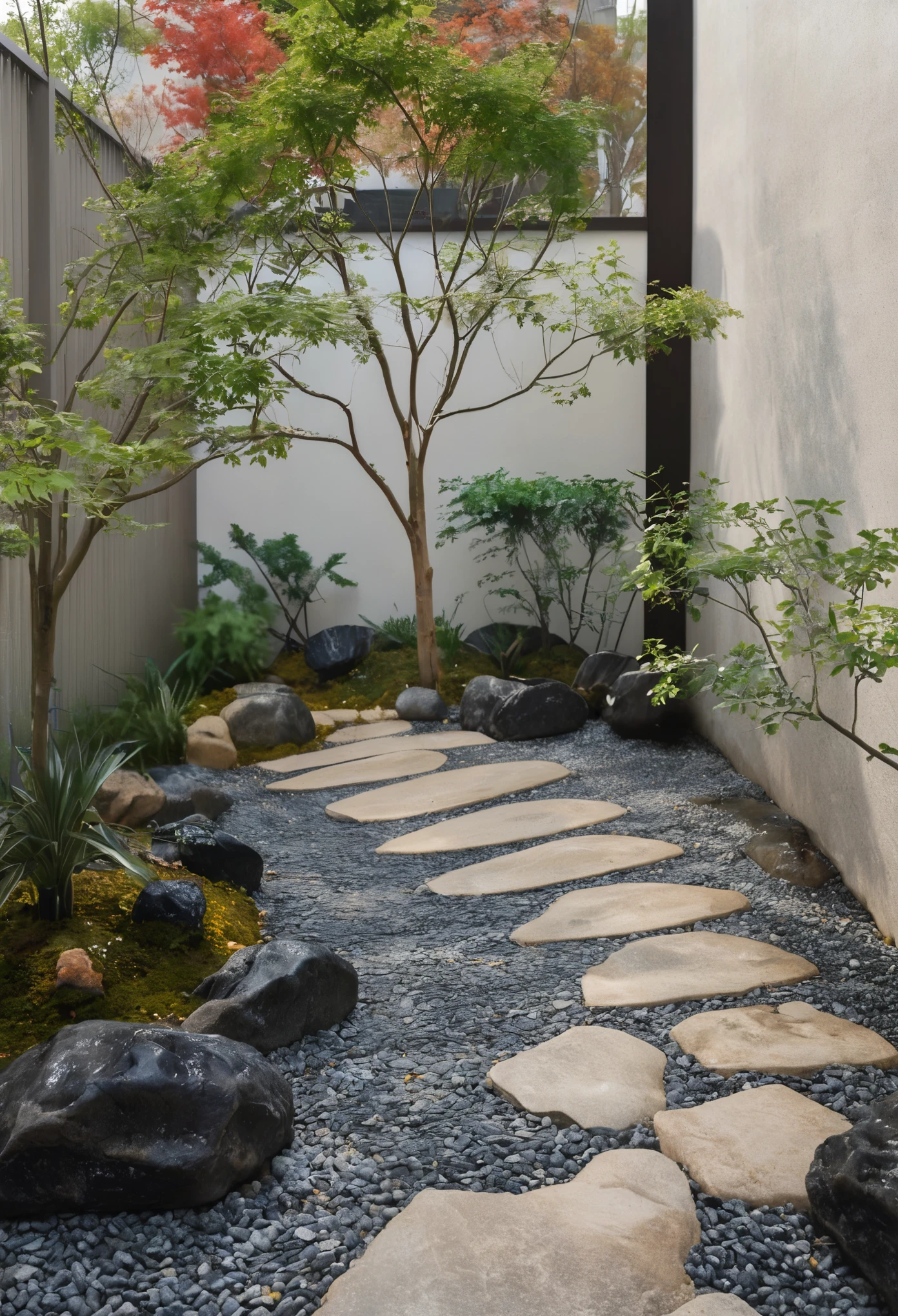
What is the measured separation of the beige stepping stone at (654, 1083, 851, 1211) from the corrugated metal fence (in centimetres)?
280

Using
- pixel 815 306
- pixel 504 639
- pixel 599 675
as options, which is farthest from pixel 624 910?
pixel 504 639

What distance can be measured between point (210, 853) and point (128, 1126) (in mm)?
1419

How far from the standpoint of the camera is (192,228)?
10.4ft

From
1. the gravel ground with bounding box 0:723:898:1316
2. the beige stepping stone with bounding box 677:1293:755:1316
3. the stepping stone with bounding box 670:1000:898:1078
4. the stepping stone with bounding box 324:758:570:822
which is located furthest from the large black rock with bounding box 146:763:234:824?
the beige stepping stone with bounding box 677:1293:755:1316

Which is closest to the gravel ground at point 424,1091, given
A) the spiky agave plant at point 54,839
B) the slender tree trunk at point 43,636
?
the spiky agave plant at point 54,839

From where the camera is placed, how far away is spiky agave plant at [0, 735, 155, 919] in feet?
7.97

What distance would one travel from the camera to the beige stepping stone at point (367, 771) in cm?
448

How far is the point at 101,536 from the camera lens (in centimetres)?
487

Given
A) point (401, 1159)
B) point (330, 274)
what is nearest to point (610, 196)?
point (330, 274)

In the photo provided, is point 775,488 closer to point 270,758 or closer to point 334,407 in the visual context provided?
point 270,758

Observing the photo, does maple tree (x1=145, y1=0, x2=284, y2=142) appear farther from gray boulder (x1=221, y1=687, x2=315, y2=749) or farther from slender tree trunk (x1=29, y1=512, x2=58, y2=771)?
slender tree trunk (x1=29, y1=512, x2=58, y2=771)

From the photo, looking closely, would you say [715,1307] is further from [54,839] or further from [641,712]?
[641,712]

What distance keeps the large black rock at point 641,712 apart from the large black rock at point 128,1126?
328cm

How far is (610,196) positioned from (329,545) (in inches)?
108
